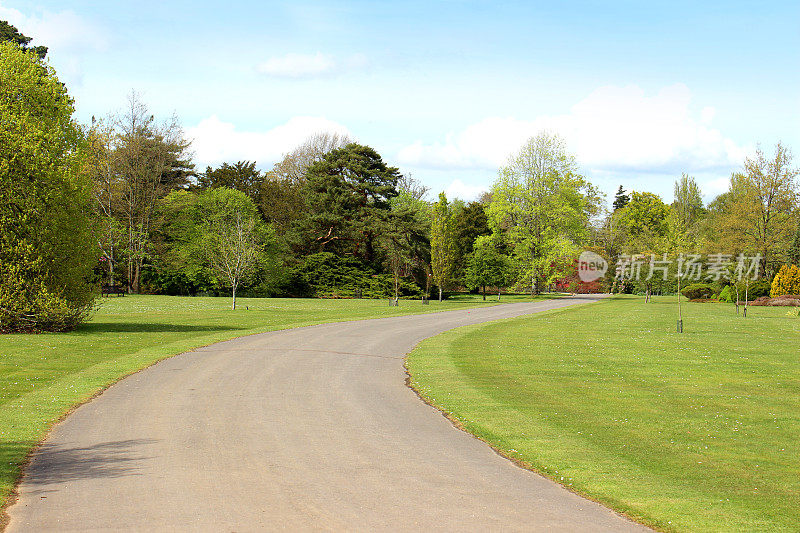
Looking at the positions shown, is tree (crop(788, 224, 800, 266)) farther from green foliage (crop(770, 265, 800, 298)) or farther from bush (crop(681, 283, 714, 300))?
bush (crop(681, 283, 714, 300))

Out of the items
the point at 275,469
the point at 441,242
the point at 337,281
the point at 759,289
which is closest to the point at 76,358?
the point at 275,469

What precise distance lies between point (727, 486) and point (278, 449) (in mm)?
5824

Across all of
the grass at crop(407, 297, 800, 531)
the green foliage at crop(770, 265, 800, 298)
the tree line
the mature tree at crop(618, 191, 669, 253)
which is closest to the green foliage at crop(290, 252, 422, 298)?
the tree line

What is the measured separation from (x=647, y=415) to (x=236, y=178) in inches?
3020

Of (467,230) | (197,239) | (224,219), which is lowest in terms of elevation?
(197,239)

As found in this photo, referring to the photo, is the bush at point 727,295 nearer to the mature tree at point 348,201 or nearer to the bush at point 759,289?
the bush at point 759,289

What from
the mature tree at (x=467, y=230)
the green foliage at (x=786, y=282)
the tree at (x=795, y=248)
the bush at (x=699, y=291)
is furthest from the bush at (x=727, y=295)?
the mature tree at (x=467, y=230)

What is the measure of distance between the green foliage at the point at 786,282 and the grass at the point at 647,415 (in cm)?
3975

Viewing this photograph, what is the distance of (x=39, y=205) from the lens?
84.1 feet

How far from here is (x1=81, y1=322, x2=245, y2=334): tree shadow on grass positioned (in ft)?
90.3

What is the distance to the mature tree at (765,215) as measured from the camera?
66.1 meters

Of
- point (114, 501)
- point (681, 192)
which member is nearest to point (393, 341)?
point (114, 501)

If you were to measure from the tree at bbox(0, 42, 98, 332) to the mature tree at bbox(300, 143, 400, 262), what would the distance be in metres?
47.9

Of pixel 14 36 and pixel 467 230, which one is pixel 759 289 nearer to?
pixel 467 230
